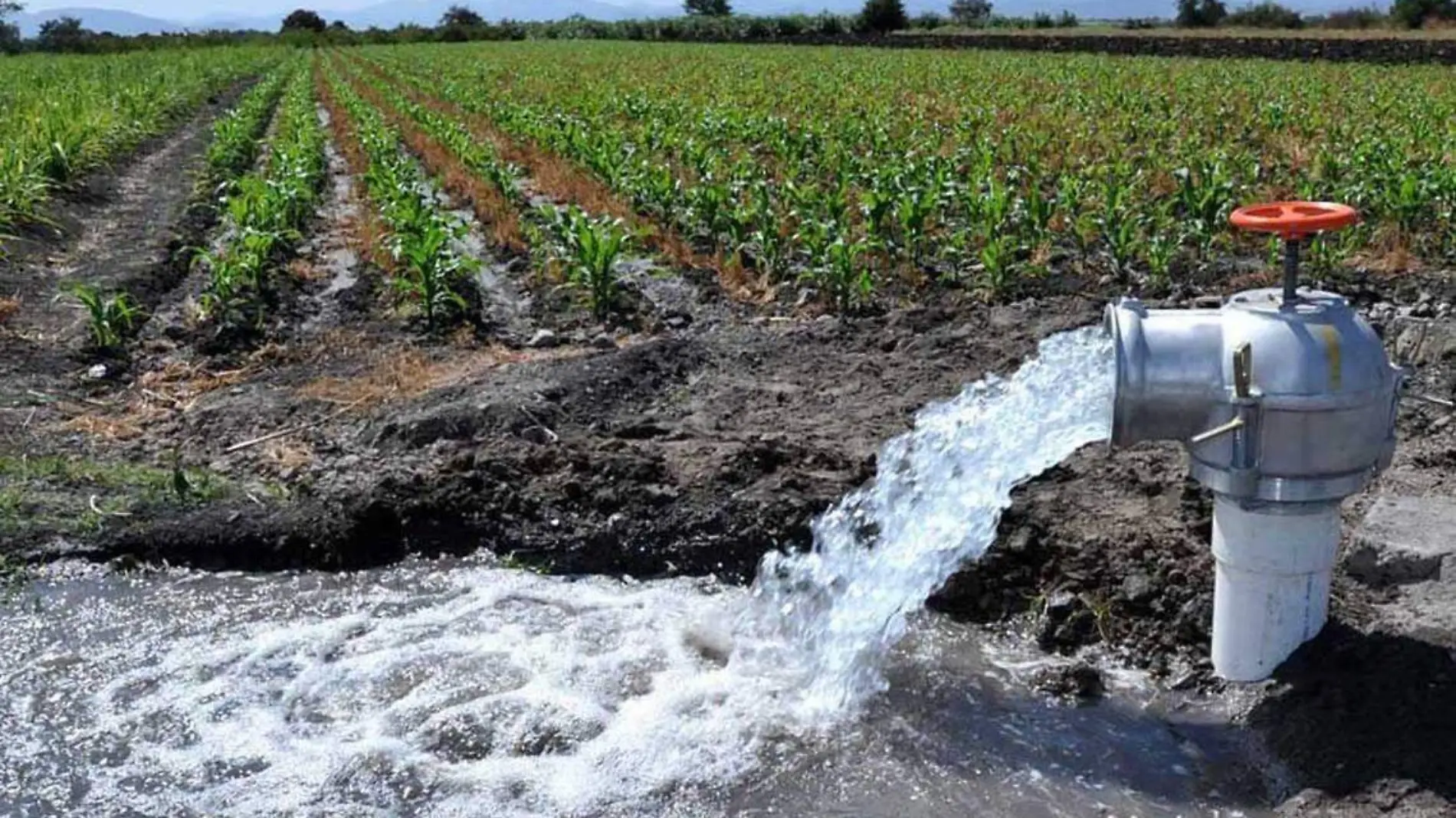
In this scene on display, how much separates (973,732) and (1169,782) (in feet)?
1.73

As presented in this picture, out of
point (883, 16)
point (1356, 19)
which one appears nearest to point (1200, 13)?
point (1356, 19)

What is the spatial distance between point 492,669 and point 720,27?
54877 millimetres

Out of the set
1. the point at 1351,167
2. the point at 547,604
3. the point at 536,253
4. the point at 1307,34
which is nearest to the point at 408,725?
the point at 547,604

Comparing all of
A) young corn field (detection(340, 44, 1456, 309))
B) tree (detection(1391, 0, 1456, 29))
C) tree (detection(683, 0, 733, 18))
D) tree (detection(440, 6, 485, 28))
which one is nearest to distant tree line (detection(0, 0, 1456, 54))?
tree (detection(1391, 0, 1456, 29))

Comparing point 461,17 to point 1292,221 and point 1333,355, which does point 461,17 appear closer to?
point 1292,221

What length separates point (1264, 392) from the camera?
123 inches

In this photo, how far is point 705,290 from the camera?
27.8ft

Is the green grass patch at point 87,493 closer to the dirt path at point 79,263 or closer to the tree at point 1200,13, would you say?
the dirt path at point 79,263

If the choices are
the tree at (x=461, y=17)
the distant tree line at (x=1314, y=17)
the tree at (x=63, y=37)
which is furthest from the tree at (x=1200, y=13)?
the tree at (x=63, y=37)

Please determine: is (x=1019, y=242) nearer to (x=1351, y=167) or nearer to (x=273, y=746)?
(x=1351, y=167)

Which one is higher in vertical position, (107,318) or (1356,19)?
(1356,19)

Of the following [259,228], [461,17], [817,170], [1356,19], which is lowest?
[259,228]

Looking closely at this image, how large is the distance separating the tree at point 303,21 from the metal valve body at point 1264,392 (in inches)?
2854

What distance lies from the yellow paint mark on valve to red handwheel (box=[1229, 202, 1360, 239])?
235 millimetres
